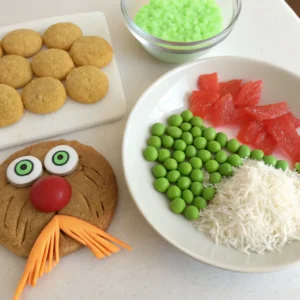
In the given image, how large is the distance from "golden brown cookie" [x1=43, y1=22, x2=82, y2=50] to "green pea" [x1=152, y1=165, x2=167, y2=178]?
654 mm

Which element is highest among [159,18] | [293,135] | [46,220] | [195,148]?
[159,18]

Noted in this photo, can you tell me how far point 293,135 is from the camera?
1.32 meters

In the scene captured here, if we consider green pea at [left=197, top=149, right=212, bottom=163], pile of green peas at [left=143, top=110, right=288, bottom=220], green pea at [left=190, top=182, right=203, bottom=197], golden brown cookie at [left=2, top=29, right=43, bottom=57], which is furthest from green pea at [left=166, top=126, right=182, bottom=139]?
golden brown cookie at [left=2, top=29, right=43, bottom=57]

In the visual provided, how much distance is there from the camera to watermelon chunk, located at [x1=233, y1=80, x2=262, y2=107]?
1.38 meters

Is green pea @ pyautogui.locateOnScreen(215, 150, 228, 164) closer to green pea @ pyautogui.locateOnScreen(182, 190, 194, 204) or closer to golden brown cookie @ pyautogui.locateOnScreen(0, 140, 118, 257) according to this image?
green pea @ pyautogui.locateOnScreen(182, 190, 194, 204)

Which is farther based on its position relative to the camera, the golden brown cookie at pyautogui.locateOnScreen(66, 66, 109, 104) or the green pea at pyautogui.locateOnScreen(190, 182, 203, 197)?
the golden brown cookie at pyautogui.locateOnScreen(66, 66, 109, 104)

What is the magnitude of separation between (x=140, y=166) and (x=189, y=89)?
39 cm

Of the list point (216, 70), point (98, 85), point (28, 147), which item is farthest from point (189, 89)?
point (28, 147)

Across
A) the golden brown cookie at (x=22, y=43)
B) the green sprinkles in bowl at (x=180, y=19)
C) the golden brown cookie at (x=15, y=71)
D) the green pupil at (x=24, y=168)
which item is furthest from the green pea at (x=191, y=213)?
the golden brown cookie at (x=22, y=43)

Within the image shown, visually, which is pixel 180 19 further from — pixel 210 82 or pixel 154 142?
pixel 154 142

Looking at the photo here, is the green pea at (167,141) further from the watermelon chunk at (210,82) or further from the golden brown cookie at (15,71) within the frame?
the golden brown cookie at (15,71)

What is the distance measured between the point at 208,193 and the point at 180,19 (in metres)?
0.69

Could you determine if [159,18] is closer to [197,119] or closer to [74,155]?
[197,119]

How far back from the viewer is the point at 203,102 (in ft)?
4.58
